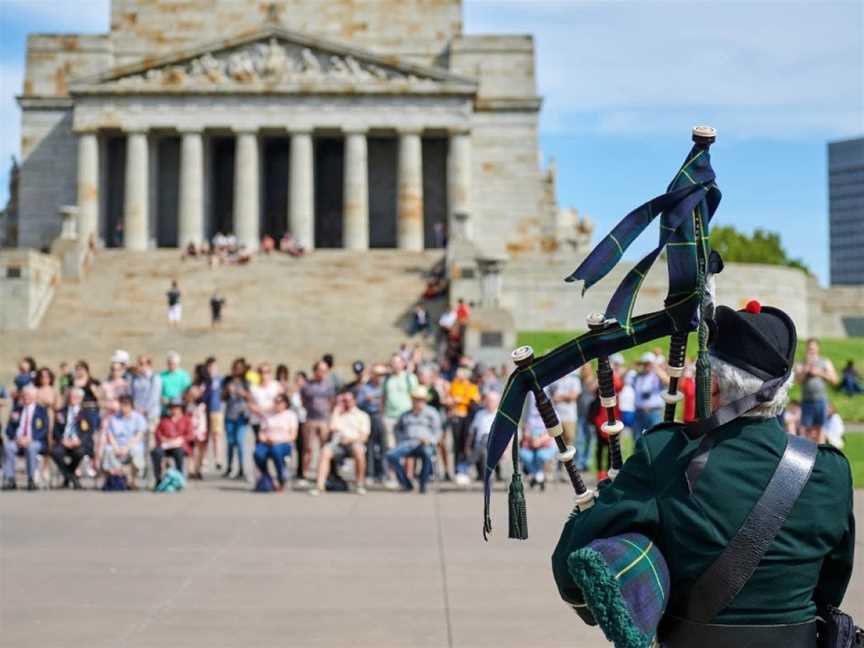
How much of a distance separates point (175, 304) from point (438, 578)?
30808 millimetres

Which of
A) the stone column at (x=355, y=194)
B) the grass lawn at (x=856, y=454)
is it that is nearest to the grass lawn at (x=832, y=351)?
the grass lawn at (x=856, y=454)

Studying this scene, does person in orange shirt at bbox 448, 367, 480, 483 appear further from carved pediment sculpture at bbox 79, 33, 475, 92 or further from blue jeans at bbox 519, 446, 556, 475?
carved pediment sculpture at bbox 79, 33, 475, 92

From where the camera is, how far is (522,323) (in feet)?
162

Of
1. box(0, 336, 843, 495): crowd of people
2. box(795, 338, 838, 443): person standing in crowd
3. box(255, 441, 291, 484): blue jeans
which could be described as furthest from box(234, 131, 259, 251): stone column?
box(795, 338, 838, 443): person standing in crowd

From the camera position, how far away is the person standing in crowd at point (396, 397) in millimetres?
19609

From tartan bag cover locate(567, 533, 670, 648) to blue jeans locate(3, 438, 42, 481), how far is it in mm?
15863

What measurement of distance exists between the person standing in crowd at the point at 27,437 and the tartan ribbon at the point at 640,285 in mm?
15367

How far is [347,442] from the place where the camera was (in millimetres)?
18438

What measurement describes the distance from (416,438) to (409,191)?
40.3 metres

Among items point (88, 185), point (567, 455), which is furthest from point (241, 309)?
point (567, 455)

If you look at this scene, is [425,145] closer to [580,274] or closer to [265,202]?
[265,202]

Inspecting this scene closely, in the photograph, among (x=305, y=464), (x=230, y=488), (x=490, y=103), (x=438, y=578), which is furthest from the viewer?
(x=490, y=103)

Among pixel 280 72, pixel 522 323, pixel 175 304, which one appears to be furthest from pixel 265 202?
pixel 175 304

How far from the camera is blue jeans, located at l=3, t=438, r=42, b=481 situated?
738 inches
